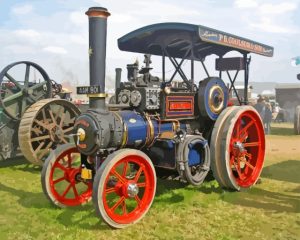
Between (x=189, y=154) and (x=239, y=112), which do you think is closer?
(x=189, y=154)

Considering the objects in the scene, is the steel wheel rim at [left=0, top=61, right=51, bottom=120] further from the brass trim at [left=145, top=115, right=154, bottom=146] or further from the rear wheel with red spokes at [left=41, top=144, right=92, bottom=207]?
the brass trim at [left=145, top=115, right=154, bottom=146]

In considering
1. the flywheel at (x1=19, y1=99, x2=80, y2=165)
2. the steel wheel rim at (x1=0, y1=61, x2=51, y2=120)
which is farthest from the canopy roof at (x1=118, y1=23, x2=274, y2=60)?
the steel wheel rim at (x1=0, y1=61, x2=51, y2=120)

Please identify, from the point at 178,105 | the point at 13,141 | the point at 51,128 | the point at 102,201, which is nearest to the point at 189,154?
the point at 178,105

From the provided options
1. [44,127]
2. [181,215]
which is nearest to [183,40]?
[181,215]

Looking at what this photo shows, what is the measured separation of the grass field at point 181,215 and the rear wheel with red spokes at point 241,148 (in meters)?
0.22

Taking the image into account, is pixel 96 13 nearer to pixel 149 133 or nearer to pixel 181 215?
pixel 149 133

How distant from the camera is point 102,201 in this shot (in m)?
3.62

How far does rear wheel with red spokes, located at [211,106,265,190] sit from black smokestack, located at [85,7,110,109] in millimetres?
1999

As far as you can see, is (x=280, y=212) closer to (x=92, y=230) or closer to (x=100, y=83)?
(x=92, y=230)

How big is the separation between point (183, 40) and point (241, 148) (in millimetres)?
1947

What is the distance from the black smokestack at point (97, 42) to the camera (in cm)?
384

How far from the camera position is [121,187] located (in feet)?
12.9

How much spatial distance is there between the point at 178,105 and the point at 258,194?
1.75 meters

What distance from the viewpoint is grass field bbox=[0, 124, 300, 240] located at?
12.3ft
